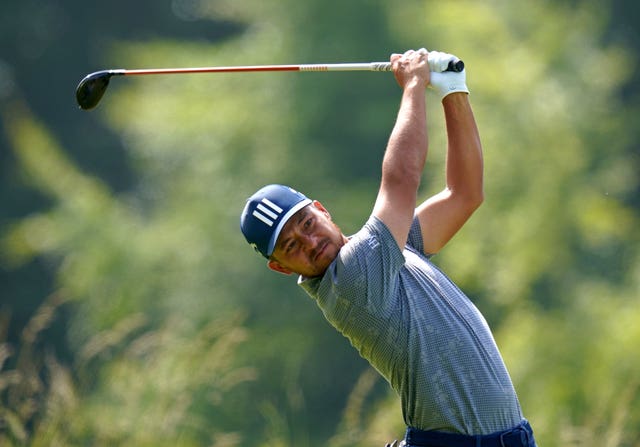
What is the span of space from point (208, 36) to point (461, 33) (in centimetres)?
940

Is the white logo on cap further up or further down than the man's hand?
further down

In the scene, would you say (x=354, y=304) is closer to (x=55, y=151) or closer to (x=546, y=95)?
(x=546, y=95)

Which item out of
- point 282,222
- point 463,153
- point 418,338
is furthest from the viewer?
point 463,153

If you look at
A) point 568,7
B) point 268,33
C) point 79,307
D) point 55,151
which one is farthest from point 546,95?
point 55,151

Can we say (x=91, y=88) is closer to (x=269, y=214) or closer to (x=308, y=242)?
(x=269, y=214)

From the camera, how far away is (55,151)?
70.2 feet

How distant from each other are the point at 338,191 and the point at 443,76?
1240 centimetres

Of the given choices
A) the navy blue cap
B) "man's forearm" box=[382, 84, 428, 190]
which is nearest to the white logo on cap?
the navy blue cap

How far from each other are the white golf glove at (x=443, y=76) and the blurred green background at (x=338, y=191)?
6.29 meters

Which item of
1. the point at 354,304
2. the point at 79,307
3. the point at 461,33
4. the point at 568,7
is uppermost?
the point at 568,7

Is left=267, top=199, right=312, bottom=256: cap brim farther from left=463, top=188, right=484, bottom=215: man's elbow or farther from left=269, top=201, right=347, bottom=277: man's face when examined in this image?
left=463, top=188, right=484, bottom=215: man's elbow

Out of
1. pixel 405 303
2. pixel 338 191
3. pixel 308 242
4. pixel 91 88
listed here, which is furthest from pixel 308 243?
pixel 338 191

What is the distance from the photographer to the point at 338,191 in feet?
56.0

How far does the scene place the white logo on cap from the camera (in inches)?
174
